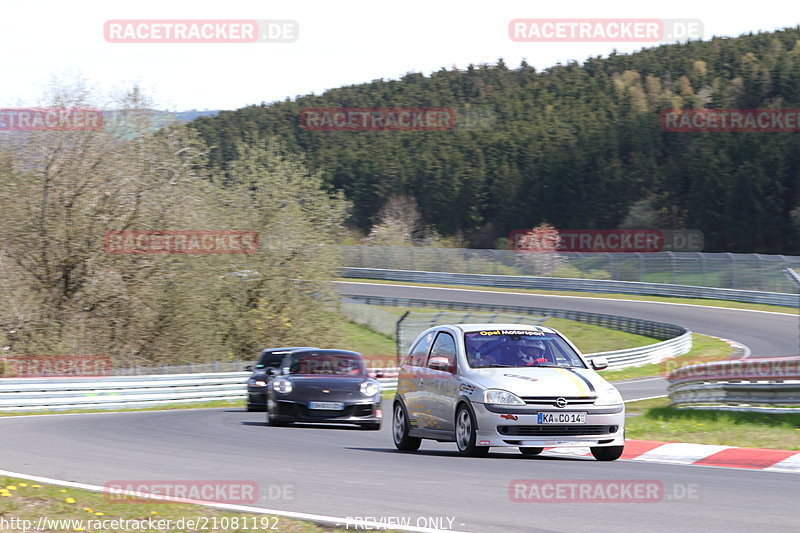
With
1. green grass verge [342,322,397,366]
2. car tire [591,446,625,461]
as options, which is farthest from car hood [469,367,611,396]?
green grass verge [342,322,397,366]

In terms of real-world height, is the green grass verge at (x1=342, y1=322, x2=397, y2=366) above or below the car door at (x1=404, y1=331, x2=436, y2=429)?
below

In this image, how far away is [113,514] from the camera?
7383 mm

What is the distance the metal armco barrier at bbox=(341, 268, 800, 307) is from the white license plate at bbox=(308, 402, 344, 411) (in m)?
38.3

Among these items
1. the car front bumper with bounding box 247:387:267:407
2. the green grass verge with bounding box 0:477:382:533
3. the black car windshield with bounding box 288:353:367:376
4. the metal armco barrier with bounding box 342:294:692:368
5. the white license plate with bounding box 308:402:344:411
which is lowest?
the metal armco barrier with bounding box 342:294:692:368

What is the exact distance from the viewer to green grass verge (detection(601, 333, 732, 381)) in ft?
120

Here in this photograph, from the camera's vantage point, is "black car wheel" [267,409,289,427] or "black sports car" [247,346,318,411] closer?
"black car wheel" [267,409,289,427]

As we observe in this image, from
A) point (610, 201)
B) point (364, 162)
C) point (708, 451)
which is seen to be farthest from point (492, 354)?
point (364, 162)

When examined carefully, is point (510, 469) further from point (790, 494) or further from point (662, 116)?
point (662, 116)

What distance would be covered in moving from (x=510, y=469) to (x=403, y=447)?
286 cm

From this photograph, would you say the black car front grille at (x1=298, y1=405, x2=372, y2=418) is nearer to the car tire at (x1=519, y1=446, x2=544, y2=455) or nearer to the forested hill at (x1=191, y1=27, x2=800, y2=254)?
the car tire at (x1=519, y1=446, x2=544, y2=455)

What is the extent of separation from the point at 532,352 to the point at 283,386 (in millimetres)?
6238

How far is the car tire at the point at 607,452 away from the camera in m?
11.0

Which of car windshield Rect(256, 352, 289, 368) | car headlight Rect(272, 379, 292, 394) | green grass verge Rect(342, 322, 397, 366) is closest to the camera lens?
car headlight Rect(272, 379, 292, 394)

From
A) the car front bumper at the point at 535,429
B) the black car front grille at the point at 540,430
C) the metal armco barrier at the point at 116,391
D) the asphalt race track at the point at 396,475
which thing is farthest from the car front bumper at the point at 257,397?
the black car front grille at the point at 540,430
